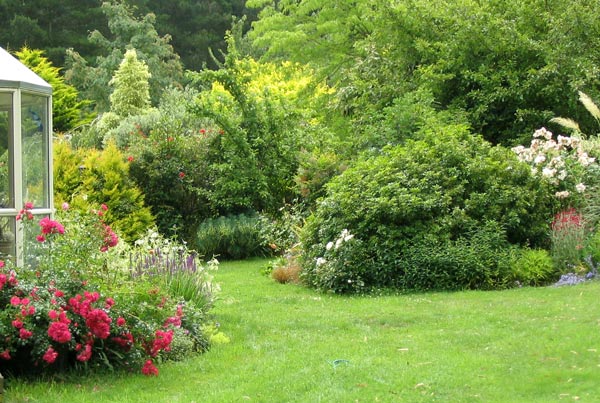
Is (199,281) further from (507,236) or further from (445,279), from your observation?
(507,236)

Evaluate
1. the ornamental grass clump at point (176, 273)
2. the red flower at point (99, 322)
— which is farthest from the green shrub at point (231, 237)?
the red flower at point (99, 322)

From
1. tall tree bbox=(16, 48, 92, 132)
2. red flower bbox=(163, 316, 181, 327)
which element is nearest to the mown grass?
red flower bbox=(163, 316, 181, 327)

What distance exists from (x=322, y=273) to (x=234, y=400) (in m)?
5.18

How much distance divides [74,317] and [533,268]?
6356 millimetres

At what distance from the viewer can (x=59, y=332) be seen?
5.74m

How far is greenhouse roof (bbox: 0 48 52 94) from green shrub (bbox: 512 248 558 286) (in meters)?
6.49

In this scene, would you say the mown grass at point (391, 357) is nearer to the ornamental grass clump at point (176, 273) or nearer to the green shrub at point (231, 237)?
the ornamental grass clump at point (176, 273)

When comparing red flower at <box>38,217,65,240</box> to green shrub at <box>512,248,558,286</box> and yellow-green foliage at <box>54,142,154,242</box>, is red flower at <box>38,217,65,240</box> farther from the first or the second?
yellow-green foliage at <box>54,142,154,242</box>

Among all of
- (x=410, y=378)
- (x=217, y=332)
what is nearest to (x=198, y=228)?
(x=217, y=332)

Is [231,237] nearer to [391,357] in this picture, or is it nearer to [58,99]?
[391,357]

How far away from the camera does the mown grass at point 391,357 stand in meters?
5.60

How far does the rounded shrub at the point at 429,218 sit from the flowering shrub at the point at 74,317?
152 inches

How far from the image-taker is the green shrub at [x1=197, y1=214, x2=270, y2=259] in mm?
15156

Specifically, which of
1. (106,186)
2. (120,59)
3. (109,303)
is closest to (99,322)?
(109,303)
